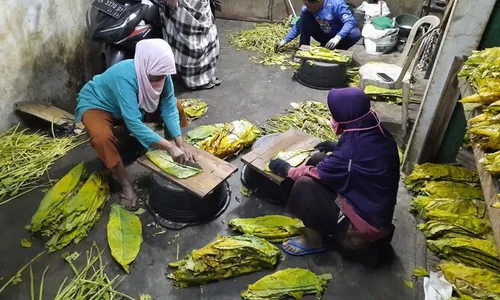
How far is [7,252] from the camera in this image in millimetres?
2959

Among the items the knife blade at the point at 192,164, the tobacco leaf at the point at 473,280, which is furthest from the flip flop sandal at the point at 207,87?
the tobacco leaf at the point at 473,280

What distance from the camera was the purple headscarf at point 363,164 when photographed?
2.62m

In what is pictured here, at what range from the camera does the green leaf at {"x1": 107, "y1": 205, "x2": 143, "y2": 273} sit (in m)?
2.91

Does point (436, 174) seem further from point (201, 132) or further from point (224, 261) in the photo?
point (201, 132)

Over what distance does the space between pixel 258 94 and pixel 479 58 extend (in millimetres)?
3058

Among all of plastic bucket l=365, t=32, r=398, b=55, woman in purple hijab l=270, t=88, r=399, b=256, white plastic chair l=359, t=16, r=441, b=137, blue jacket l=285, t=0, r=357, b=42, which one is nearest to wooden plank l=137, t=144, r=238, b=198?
woman in purple hijab l=270, t=88, r=399, b=256

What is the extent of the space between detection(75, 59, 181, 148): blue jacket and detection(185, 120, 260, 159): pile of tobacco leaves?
55 cm

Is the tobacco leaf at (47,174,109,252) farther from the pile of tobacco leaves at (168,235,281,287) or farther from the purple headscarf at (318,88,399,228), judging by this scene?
the purple headscarf at (318,88,399,228)

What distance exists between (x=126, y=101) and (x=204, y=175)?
34.6 inches

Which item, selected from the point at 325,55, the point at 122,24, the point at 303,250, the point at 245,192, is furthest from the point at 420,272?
the point at 122,24

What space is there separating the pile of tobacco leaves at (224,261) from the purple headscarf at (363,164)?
0.73 metres

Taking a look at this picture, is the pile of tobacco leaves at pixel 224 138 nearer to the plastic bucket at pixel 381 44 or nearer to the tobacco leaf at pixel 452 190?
the tobacco leaf at pixel 452 190

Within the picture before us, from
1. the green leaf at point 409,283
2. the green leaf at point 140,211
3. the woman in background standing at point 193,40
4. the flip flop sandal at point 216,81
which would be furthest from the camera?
the flip flop sandal at point 216,81

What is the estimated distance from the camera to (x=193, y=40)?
16.8ft
